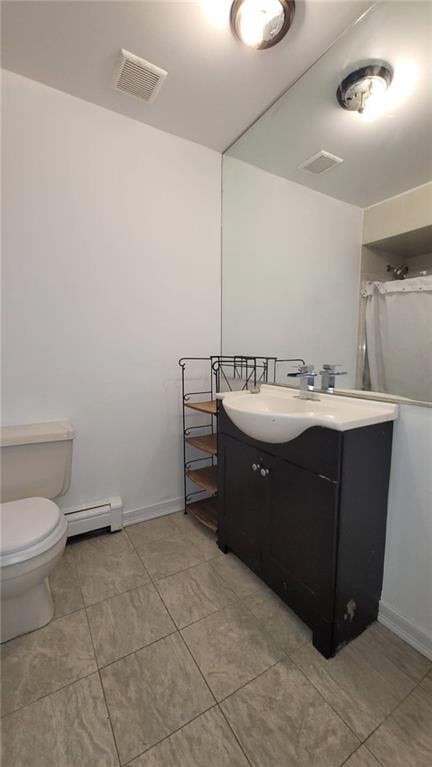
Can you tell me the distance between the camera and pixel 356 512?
1.02m

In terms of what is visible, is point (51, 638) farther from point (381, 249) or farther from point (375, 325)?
point (381, 249)

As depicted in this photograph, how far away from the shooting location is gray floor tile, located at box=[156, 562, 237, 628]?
48.3 inches

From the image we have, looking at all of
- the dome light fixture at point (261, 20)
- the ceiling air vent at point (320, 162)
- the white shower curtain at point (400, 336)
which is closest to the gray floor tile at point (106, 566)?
the white shower curtain at point (400, 336)

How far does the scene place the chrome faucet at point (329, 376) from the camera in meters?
1.32

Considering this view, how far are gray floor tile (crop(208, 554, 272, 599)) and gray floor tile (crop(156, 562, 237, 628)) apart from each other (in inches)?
1.1

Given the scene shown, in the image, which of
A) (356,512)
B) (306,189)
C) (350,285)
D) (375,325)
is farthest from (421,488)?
(306,189)

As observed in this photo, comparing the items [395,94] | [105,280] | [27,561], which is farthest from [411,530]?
[105,280]

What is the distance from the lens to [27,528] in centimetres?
110

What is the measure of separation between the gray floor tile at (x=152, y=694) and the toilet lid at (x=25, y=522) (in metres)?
0.50

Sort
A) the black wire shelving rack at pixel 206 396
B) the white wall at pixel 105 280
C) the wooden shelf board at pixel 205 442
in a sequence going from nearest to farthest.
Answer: the white wall at pixel 105 280
the wooden shelf board at pixel 205 442
the black wire shelving rack at pixel 206 396

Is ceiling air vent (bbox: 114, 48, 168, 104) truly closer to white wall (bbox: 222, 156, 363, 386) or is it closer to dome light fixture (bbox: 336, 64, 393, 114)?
white wall (bbox: 222, 156, 363, 386)

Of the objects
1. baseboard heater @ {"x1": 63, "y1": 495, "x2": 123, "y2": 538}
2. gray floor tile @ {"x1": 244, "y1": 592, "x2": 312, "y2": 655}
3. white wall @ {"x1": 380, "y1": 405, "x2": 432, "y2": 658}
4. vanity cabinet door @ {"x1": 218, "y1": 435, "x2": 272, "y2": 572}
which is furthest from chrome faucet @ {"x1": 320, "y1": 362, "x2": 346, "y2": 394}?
baseboard heater @ {"x1": 63, "y1": 495, "x2": 123, "y2": 538}

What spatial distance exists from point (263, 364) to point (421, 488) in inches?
40.5

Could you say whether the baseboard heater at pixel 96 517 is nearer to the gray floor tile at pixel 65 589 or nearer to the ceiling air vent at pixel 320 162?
the gray floor tile at pixel 65 589
